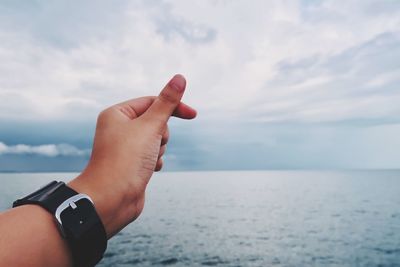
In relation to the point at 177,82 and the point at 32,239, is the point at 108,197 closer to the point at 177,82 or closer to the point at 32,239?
the point at 32,239

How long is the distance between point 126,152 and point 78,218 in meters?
0.86

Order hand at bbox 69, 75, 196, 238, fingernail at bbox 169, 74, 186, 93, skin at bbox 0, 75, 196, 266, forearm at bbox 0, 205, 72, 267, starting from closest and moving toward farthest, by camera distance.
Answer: forearm at bbox 0, 205, 72, 267 → skin at bbox 0, 75, 196, 266 → hand at bbox 69, 75, 196, 238 → fingernail at bbox 169, 74, 186, 93

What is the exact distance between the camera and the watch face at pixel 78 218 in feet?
7.04

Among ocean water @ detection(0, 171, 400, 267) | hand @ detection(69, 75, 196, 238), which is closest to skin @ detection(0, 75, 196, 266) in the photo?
hand @ detection(69, 75, 196, 238)

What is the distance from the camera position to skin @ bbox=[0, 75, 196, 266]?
2092 mm

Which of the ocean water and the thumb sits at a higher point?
the thumb

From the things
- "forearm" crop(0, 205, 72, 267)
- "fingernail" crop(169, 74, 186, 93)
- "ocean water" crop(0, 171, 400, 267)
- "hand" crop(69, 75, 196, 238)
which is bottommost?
"ocean water" crop(0, 171, 400, 267)

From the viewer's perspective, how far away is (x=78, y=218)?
219 centimetres

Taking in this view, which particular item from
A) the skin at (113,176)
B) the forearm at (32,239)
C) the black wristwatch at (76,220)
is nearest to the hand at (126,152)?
the skin at (113,176)

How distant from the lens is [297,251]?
152 feet

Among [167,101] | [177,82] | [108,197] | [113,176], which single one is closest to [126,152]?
[113,176]

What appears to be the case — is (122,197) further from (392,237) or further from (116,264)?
(392,237)

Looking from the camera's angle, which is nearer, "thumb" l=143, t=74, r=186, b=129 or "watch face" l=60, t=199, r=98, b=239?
"watch face" l=60, t=199, r=98, b=239

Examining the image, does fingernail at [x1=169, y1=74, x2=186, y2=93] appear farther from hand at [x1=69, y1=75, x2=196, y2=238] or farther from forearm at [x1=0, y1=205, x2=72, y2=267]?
forearm at [x1=0, y1=205, x2=72, y2=267]
